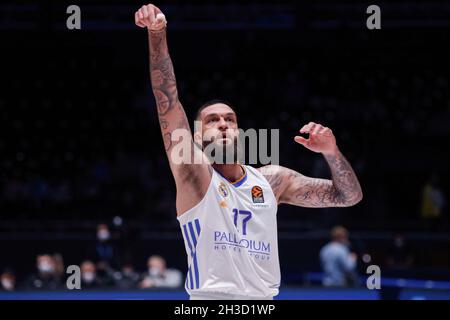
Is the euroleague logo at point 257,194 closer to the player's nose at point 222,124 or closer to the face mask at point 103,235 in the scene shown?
the player's nose at point 222,124

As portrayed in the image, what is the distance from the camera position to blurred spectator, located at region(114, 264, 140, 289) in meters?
9.73

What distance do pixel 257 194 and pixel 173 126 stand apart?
59cm

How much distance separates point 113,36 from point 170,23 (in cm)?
140

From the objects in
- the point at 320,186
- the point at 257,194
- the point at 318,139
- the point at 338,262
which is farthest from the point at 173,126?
the point at 338,262

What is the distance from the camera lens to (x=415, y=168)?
1492cm

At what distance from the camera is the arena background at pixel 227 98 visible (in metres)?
13.2

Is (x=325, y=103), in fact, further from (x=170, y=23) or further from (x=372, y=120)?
(x=170, y=23)

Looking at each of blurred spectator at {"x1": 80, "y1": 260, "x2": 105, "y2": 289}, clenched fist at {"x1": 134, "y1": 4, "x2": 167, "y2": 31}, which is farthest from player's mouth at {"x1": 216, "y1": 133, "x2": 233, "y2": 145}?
blurred spectator at {"x1": 80, "y1": 260, "x2": 105, "y2": 289}

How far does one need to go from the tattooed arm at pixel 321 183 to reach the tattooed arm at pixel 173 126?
25.0 inches

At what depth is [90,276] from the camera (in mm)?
10125

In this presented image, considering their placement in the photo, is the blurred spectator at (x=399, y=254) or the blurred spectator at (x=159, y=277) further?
the blurred spectator at (x=399, y=254)

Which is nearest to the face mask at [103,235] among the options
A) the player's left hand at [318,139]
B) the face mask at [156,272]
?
the face mask at [156,272]

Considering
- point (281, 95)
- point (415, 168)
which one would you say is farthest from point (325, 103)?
point (415, 168)

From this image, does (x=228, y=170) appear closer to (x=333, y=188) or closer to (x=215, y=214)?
(x=215, y=214)
